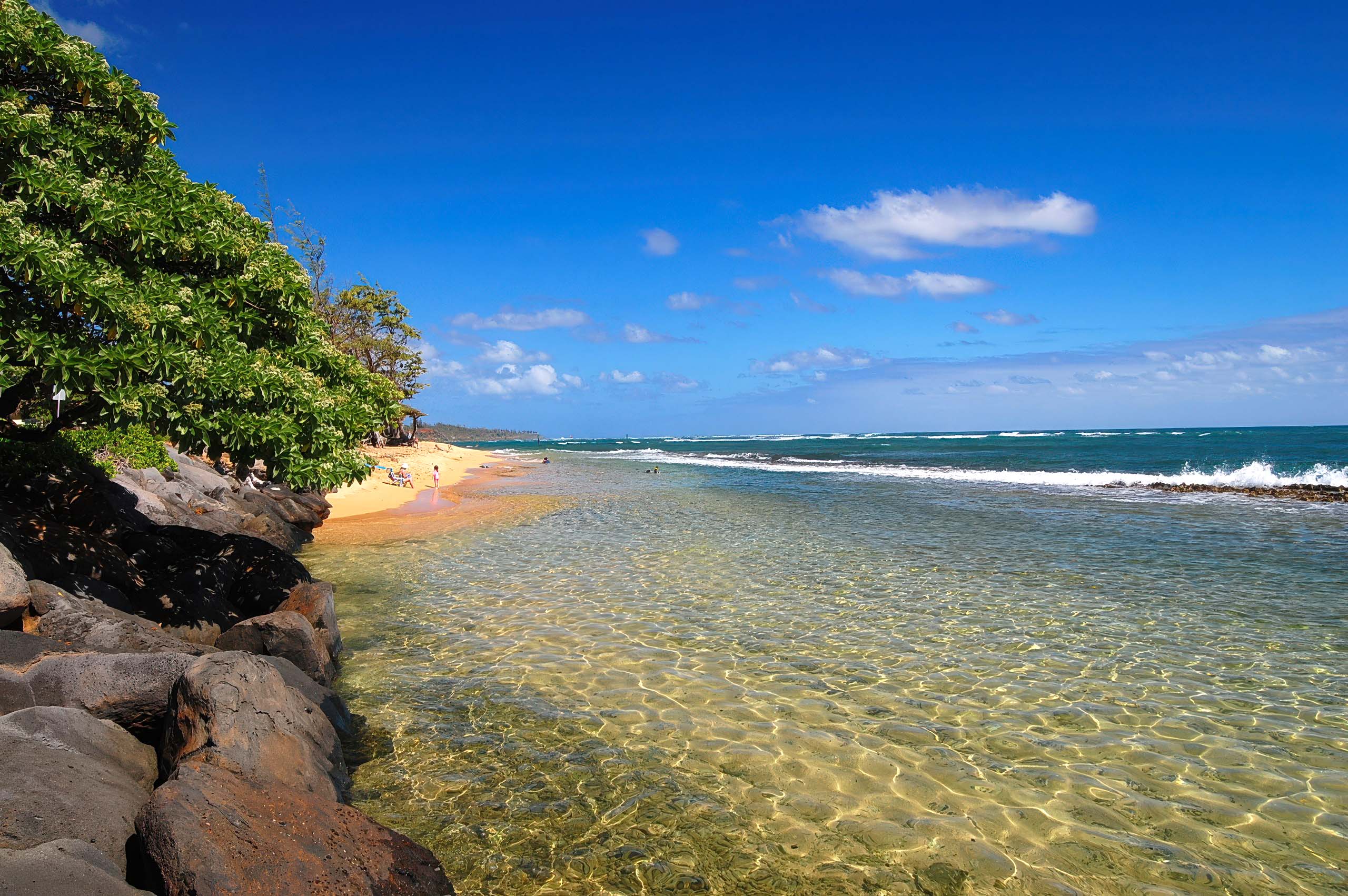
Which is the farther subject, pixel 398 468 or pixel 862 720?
pixel 398 468

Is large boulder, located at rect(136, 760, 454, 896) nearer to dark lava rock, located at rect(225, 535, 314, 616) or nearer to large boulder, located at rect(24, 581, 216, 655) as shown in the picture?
large boulder, located at rect(24, 581, 216, 655)

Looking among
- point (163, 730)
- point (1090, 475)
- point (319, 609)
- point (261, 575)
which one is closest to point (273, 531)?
point (261, 575)

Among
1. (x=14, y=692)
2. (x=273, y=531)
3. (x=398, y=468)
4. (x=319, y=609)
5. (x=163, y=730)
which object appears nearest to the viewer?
(x=14, y=692)

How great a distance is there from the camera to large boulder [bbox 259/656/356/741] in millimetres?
6969

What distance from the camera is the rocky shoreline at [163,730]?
3.89 meters

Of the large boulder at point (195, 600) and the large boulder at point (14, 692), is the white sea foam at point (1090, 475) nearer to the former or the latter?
the large boulder at point (195, 600)

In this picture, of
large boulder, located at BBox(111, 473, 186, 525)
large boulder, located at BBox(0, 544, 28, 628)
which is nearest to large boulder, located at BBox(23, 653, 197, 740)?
large boulder, located at BBox(0, 544, 28, 628)

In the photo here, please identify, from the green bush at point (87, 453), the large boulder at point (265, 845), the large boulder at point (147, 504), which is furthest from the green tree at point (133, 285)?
the large boulder at point (265, 845)

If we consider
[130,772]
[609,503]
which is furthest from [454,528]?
[130,772]

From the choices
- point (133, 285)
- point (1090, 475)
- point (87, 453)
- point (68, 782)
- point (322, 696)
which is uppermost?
point (133, 285)

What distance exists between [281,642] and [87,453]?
8.12m

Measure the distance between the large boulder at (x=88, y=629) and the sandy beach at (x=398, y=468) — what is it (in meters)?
2.63

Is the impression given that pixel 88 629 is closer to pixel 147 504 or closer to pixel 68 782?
pixel 68 782

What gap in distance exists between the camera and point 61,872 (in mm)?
3523
